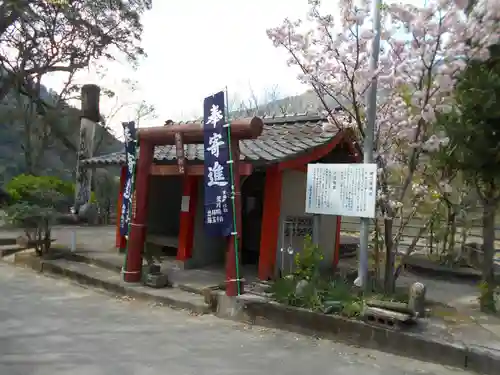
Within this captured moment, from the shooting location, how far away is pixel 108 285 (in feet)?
30.5

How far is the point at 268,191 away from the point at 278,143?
1.14 m

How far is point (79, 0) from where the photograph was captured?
2120 cm

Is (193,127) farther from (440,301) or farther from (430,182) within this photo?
(440,301)

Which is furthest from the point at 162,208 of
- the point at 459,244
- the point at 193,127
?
the point at 459,244

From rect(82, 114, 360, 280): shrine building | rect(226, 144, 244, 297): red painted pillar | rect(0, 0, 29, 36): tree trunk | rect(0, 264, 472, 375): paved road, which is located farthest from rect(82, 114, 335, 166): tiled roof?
rect(0, 0, 29, 36): tree trunk

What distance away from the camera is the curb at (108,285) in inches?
310

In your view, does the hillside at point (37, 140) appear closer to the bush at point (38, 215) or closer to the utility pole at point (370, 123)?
the bush at point (38, 215)

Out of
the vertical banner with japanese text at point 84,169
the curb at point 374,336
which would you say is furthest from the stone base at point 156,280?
the vertical banner with japanese text at point 84,169

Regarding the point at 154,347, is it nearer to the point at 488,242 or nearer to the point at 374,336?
the point at 374,336

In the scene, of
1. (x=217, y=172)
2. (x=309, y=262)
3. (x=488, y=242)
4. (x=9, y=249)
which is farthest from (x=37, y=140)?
(x=488, y=242)

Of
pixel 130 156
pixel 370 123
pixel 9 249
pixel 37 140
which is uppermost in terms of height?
pixel 37 140

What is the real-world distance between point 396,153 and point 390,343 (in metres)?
3.31

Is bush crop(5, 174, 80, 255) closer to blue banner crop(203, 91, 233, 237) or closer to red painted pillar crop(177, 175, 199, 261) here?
red painted pillar crop(177, 175, 199, 261)

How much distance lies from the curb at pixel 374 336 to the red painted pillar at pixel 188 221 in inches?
131
